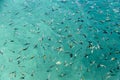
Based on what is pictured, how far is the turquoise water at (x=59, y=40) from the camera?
8.38 metres

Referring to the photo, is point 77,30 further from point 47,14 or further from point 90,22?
point 47,14

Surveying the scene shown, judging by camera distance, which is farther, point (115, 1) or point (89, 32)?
point (115, 1)

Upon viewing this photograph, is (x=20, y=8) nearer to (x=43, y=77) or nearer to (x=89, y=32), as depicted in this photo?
(x=89, y=32)

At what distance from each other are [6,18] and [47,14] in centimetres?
227

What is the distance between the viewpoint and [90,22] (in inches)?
468

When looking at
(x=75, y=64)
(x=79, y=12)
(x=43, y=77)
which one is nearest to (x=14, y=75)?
(x=43, y=77)

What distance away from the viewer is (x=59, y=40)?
10148 mm

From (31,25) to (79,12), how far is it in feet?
10.3

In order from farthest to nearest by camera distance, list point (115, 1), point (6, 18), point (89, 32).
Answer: point (115, 1) → point (6, 18) → point (89, 32)

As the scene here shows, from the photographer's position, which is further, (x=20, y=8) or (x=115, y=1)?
(x=115, y=1)

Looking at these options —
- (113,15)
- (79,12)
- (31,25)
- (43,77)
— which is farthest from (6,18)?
(113,15)

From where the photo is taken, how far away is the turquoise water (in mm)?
8383

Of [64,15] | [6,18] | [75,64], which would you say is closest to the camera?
[75,64]

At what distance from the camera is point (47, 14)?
12.6m
